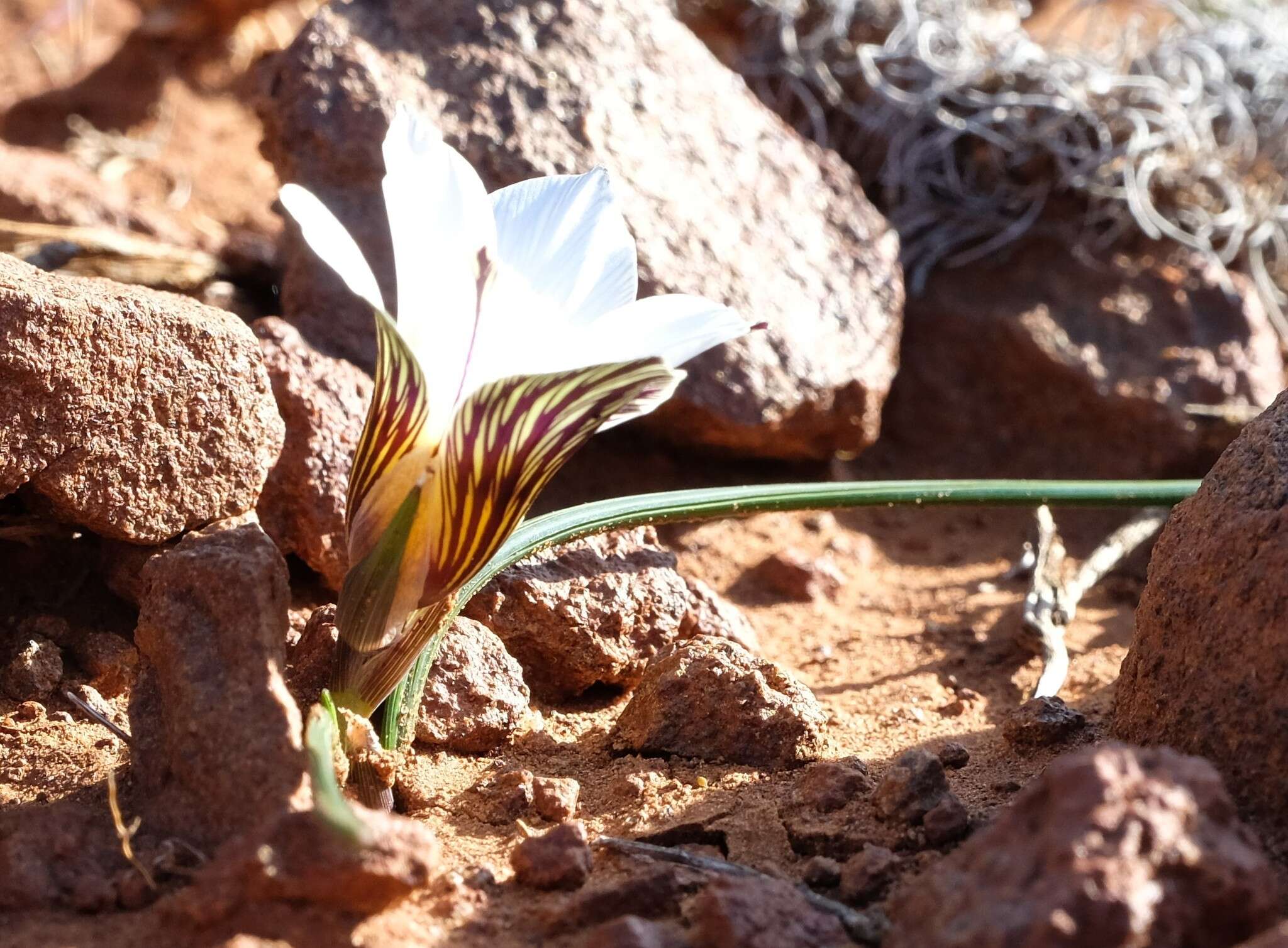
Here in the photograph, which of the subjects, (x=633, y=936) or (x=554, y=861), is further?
(x=554, y=861)

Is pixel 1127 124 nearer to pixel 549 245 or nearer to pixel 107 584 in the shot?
pixel 549 245

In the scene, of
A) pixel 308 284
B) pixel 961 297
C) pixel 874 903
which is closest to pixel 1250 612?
pixel 874 903

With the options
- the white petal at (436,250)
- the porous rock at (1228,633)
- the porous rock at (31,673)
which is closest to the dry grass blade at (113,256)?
the porous rock at (31,673)

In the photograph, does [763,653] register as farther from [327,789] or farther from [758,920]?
[327,789]

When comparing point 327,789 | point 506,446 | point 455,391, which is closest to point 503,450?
point 506,446

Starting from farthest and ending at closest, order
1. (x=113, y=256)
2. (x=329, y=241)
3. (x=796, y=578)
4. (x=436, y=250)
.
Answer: (x=113, y=256) → (x=796, y=578) → (x=436, y=250) → (x=329, y=241)

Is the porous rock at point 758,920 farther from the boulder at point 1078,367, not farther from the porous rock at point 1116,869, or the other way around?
the boulder at point 1078,367

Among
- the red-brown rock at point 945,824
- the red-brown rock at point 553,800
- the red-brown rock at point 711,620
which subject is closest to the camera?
the red-brown rock at point 945,824
